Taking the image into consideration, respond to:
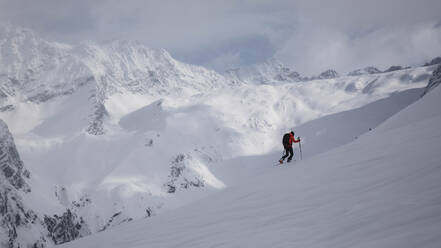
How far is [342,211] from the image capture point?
217 inches

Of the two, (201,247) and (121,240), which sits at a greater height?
(121,240)

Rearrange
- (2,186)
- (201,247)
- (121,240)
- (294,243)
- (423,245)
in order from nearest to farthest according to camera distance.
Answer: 1. (423,245)
2. (294,243)
3. (201,247)
4. (121,240)
5. (2,186)

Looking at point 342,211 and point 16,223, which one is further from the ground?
point 16,223

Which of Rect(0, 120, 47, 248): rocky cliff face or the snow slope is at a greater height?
Rect(0, 120, 47, 248): rocky cliff face

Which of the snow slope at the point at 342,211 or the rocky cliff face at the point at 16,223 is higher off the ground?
the rocky cliff face at the point at 16,223

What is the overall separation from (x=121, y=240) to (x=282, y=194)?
5375 mm

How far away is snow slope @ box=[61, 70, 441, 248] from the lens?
4.10 meters

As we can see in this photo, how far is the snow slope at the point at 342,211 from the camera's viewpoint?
4.10m

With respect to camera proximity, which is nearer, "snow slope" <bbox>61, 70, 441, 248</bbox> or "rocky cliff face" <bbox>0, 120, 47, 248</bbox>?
"snow slope" <bbox>61, 70, 441, 248</bbox>

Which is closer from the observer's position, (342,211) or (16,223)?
(342,211)

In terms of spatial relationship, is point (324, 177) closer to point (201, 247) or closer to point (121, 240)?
point (201, 247)

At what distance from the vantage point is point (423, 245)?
322cm

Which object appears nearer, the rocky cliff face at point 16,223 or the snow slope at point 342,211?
the snow slope at point 342,211

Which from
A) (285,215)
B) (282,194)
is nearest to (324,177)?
(282,194)
